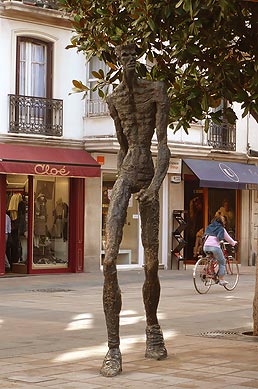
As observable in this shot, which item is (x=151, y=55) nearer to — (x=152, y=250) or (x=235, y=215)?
(x=152, y=250)

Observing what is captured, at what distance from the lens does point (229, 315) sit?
49.6 feet

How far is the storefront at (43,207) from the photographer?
2516 cm

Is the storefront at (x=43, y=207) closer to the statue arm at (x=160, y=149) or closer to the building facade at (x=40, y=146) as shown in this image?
the building facade at (x=40, y=146)

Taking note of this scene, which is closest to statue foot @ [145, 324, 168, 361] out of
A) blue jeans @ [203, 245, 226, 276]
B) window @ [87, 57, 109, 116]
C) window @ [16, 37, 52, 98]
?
blue jeans @ [203, 245, 226, 276]

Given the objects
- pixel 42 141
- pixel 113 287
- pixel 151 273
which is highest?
pixel 42 141

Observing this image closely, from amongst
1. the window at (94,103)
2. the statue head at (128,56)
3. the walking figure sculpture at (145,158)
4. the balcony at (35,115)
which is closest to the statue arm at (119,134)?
the walking figure sculpture at (145,158)

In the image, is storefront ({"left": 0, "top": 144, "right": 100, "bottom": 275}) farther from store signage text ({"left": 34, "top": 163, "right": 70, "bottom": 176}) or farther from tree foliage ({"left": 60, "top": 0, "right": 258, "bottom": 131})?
tree foliage ({"left": 60, "top": 0, "right": 258, "bottom": 131})

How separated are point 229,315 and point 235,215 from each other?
685 inches

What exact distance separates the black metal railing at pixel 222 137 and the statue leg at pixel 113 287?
A: 843 inches

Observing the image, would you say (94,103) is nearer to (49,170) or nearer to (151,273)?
(49,170)

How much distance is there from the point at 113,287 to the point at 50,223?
18.1 meters

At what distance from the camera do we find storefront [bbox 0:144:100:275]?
2516 centimetres

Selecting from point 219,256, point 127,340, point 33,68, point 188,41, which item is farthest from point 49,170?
point 188,41

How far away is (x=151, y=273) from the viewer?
9.52m
